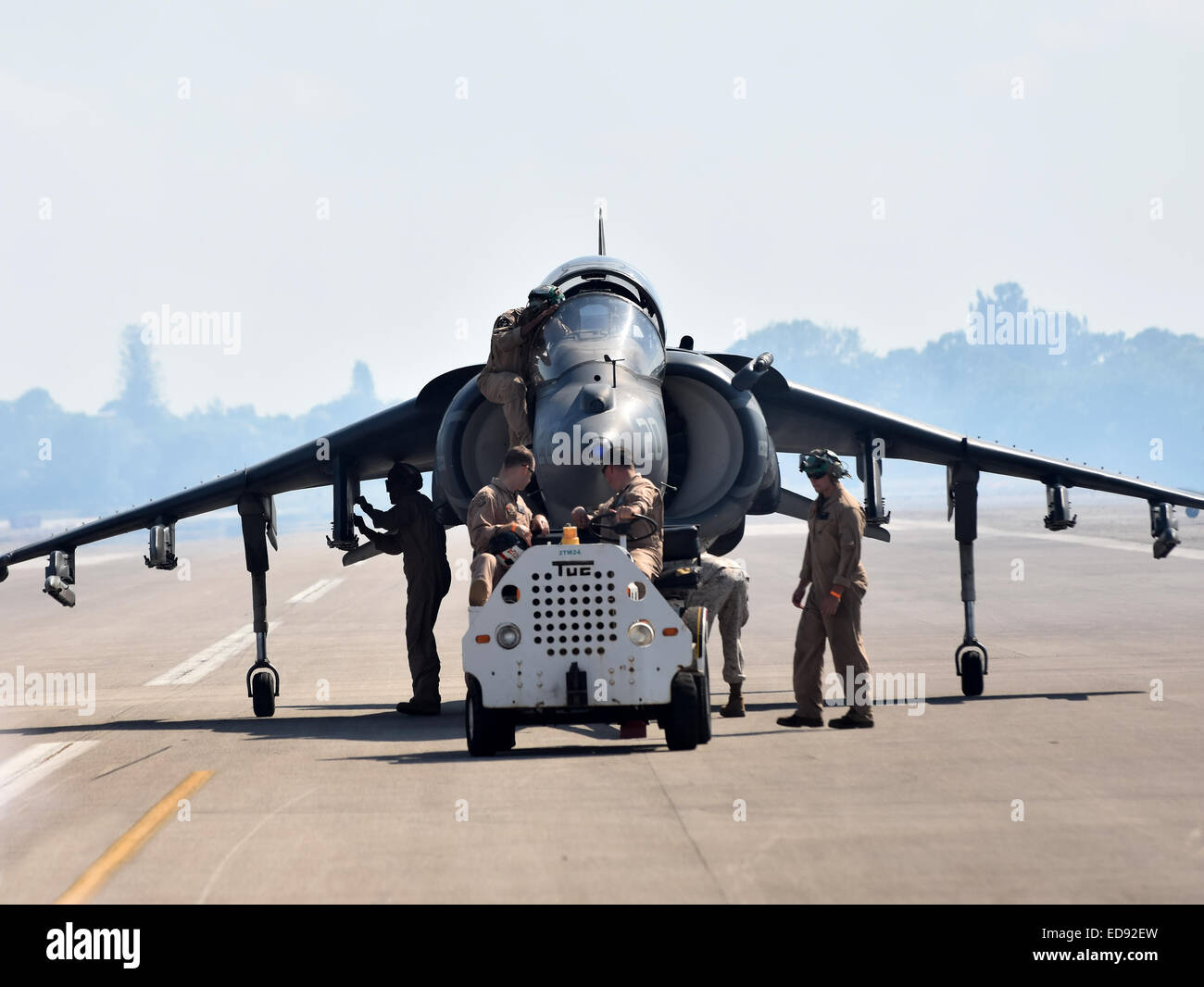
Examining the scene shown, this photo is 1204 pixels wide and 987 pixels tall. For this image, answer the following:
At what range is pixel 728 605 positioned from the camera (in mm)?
13883

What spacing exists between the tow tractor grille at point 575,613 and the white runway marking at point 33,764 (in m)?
3.64

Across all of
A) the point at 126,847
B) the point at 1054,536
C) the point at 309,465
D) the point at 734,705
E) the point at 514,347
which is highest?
the point at 514,347

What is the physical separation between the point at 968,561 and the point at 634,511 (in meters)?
6.44

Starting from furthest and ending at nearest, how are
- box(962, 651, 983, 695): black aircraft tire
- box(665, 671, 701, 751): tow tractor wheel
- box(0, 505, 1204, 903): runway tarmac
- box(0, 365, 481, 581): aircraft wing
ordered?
1. box(0, 365, 481, 581): aircraft wing
2. box(962, 651, 983, 695): black aircraft tire
3. box(665, 671, 701, 751): tow tractor wheel
4. box(0, 505, 1204, 903): runway tarmac

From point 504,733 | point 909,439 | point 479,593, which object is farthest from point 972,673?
point 479,593

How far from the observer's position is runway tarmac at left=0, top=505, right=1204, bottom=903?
6.96 m

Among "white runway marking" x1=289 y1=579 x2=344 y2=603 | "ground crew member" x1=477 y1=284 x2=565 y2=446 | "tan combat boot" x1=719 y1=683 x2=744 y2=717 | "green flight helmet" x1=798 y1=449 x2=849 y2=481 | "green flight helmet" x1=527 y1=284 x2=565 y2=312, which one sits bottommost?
"tan combat boot" x1=719 y1=683 x2=744 y2=717

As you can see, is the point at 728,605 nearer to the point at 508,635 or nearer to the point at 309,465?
the point at 508,635

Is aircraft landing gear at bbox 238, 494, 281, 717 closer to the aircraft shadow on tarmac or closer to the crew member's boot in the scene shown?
the aircraft shadow on tarmac

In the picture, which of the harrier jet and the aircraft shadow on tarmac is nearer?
the aircraft shadow on tarmac

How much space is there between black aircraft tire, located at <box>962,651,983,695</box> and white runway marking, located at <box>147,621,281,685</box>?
33.1 ft

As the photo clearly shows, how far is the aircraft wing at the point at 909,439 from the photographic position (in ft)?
54.4

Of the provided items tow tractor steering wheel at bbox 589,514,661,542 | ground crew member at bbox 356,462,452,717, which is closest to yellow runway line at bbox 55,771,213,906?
tow tractor steering wheel at bbox 589,514,661,542
